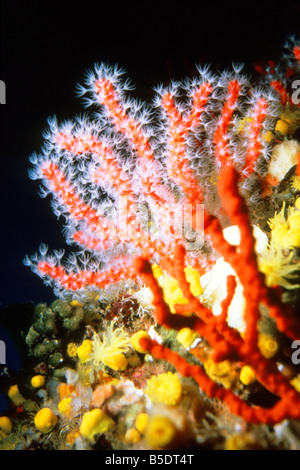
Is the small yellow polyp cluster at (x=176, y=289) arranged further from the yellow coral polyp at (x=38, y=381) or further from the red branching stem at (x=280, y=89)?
the red branching stem at (x=280, y=89)

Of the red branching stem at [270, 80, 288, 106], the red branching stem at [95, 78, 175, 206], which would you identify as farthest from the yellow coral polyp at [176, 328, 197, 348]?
the red branching stem at [270, 80, 288, 106]

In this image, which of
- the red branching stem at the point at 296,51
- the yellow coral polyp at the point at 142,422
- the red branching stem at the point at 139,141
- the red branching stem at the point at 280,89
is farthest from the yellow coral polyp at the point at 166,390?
the red branching stem at the point at 296,51

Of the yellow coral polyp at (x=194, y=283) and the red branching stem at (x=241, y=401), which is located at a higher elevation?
the yellow coral polyp at (x=194, y=283)

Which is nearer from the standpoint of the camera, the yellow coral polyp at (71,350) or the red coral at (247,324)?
the red coral at (247,324)

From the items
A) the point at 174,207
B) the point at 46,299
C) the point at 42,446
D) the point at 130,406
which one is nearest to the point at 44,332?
the point at 42,446

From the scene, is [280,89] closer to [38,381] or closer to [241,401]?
[241,401]

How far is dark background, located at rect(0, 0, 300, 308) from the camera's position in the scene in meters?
4.51

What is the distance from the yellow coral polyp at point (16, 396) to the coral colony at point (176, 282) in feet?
0.06

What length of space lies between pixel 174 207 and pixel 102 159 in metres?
1.20

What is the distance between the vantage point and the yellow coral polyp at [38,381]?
3.32 meters

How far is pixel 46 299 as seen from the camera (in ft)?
26.8

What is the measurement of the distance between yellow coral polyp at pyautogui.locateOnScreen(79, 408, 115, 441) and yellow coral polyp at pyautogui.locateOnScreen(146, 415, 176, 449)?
1.80 ft

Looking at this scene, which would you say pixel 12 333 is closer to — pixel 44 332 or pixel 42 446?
pixel 44 332

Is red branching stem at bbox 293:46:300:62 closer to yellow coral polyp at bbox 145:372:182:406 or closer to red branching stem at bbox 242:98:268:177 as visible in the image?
red branching stem at bbox 242:98:268:177
